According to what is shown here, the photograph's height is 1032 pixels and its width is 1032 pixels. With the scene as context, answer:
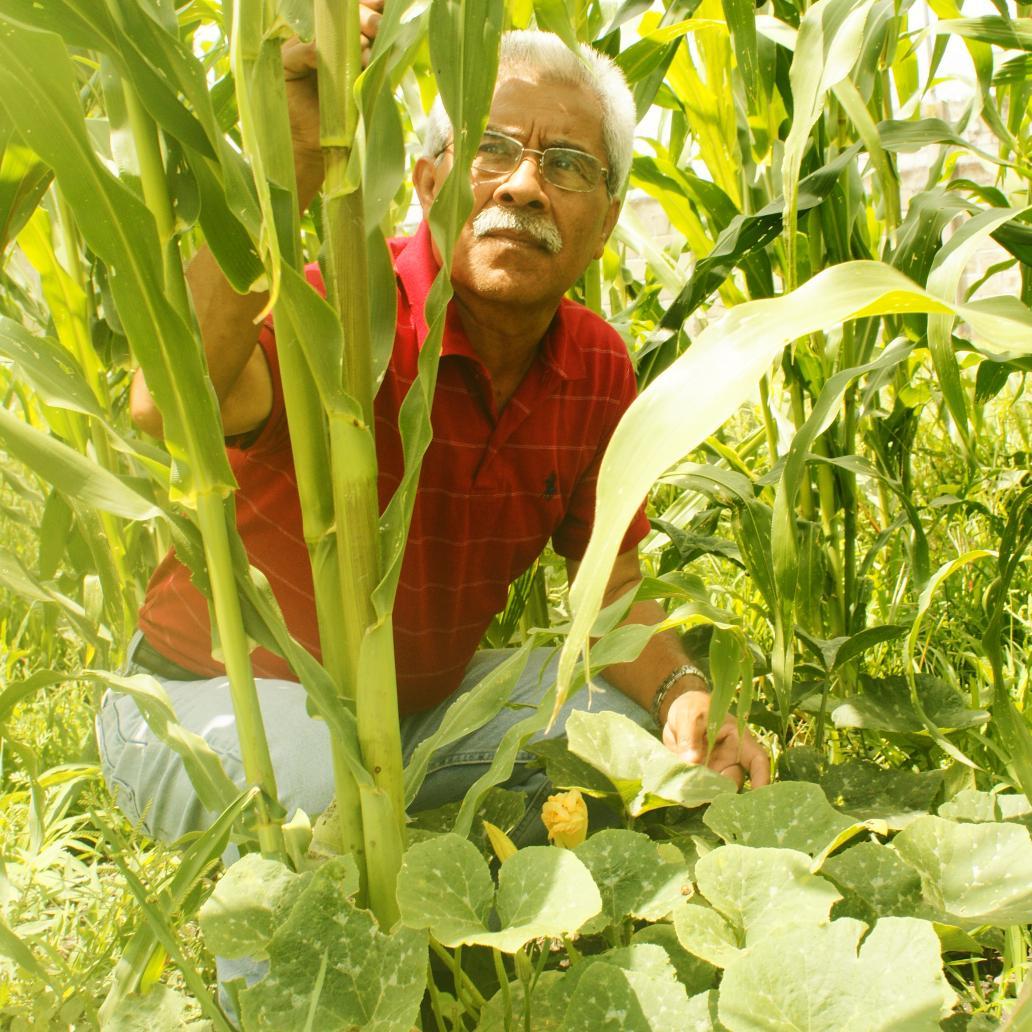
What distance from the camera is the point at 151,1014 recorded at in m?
0.65

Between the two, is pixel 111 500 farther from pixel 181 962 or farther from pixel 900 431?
pixel 900 431

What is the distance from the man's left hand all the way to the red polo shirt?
0.30 metres

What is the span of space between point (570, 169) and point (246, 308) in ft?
1.58

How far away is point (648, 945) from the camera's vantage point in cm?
66

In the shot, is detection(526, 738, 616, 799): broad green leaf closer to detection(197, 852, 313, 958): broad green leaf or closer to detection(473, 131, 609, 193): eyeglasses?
detection(197, 852, 313, 958): broad green leaf

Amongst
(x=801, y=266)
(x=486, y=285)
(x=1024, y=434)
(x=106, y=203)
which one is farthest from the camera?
(x=1024, y=434)

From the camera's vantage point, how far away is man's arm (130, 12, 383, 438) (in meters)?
0.76

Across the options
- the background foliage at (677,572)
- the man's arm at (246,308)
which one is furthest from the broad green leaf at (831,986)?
the man's arm at (246,308)

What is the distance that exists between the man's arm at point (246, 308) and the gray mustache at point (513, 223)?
0.98 ft

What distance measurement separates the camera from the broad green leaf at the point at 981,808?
85cm

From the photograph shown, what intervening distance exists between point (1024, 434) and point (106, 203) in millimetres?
1773

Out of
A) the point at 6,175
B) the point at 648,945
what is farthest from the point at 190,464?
the point at 648,945

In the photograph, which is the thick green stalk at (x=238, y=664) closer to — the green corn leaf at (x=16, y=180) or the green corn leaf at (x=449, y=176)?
the green corn leaf at (x=449, y=176)

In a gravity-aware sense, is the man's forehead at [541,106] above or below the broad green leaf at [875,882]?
above
